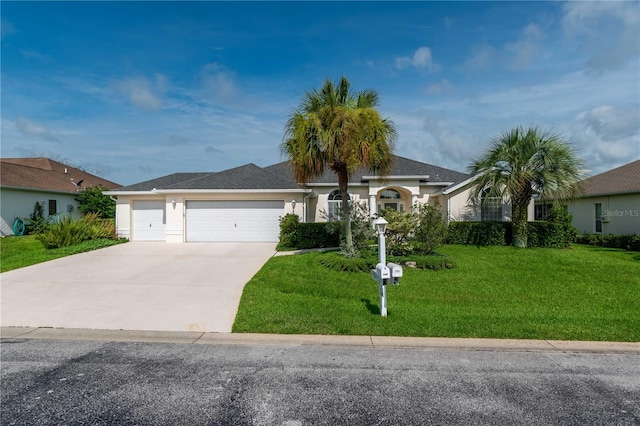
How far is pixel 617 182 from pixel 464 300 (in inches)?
692

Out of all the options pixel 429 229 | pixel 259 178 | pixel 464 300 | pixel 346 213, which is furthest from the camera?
pixel 259 178

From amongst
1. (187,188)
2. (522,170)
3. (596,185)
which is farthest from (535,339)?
(596,185)

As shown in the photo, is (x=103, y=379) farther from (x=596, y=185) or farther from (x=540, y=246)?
(x=596, y=185)

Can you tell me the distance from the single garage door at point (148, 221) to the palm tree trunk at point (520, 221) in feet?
54.7

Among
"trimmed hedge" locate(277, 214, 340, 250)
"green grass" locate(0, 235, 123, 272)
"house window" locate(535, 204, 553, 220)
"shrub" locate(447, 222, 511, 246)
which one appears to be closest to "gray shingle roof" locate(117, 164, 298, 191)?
"trimmed hedge" locate(277, 214, 340, 250)

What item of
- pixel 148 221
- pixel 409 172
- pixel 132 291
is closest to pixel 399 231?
pixel 132 291

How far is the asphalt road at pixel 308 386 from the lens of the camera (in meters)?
3.25

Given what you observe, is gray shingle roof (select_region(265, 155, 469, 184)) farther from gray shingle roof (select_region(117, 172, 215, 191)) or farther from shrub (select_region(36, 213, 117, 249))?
shrub (select_region(36, 213, 117, 249))

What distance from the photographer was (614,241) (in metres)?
16.0

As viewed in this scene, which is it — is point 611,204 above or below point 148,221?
above

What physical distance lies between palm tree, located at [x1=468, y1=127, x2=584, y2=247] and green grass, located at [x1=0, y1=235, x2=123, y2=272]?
16.5 meters

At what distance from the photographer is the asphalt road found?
10.7 feet

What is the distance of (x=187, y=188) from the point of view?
16703 millimetres

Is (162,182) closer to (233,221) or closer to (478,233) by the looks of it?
(233,221)
